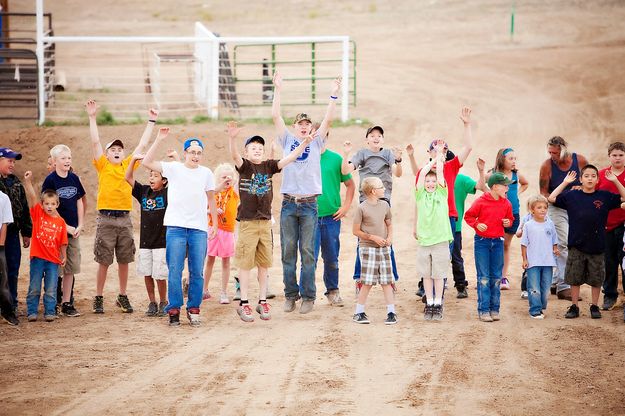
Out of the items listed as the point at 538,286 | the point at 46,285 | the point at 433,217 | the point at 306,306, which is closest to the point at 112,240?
the point at 46,285

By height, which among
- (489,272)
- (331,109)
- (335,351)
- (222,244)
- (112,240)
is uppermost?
(331,109)

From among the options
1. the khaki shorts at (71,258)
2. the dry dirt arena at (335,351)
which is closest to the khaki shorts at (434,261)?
the dry dirt arena at (335,351)

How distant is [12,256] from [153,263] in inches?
62.5

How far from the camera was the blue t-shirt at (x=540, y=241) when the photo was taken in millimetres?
10773

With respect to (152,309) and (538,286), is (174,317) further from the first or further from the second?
(538,286)

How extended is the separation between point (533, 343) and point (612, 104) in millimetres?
14206

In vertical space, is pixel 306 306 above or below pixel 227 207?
Result: below

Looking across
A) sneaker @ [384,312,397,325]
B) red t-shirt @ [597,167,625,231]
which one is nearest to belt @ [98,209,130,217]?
sneaker @ [384,312,397,325]

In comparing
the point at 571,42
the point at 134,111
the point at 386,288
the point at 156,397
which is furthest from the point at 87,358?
the point at 571,42

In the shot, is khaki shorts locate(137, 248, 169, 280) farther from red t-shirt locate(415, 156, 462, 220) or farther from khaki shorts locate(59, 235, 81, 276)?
red t-shirt locate(415, 156, 462, 220)

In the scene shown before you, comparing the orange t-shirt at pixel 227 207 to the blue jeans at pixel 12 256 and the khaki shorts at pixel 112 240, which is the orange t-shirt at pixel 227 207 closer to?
the khaki shorts at pixel 112 240

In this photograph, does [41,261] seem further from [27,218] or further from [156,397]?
[156,397]

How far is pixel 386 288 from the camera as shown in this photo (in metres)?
10.4

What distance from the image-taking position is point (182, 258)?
10.1 metres
